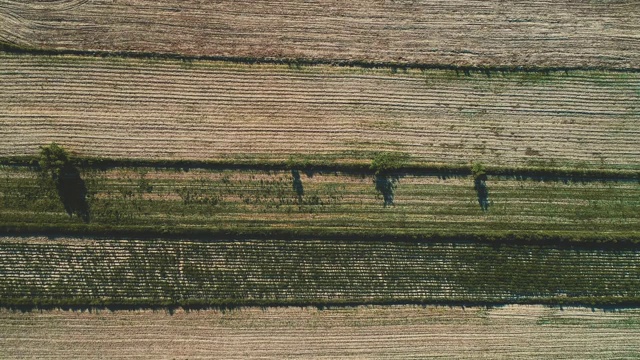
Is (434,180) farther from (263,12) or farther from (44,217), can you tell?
(44,217)

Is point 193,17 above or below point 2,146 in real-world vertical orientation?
above

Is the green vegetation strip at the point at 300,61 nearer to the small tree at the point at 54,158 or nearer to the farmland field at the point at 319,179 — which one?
the farmland field at the point at 319,179

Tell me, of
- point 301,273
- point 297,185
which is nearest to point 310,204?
point 297,185

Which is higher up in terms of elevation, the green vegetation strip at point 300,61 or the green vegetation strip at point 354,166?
the green vegetation strip at point 300,61

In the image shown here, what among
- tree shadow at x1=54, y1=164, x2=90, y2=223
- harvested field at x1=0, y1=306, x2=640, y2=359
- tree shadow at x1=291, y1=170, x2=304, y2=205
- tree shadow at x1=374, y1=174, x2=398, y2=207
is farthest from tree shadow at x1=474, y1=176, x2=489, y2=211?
tree shadow at x1=54, y1=164, x2=90, y2=223

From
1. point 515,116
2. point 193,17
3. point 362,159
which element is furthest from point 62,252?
point 515,116

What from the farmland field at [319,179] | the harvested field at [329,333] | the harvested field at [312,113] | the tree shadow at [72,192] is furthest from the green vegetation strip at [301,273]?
the harvested field at [312,113]
